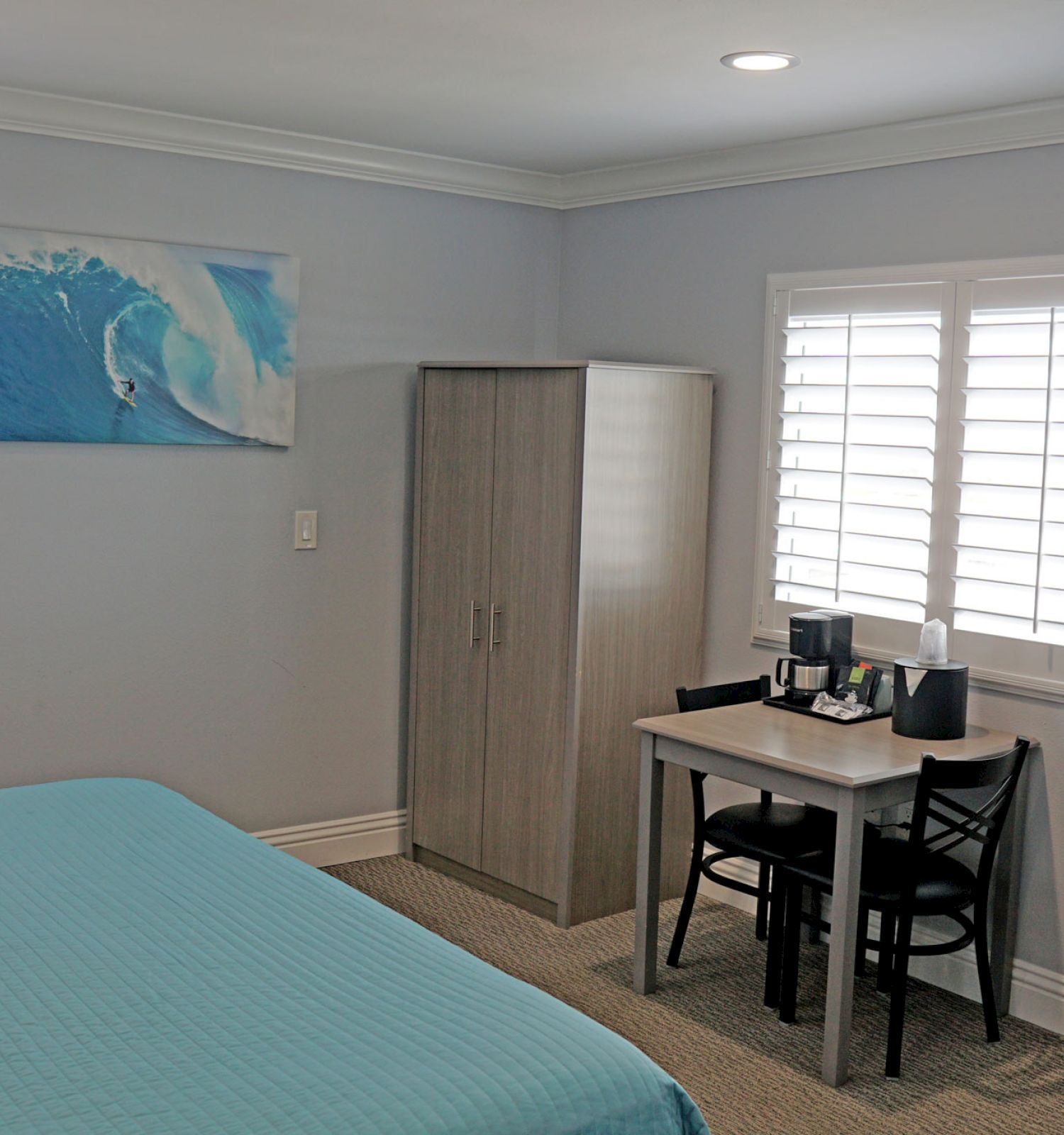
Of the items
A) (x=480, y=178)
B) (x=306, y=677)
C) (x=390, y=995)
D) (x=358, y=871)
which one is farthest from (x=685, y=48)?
(x=358, y=871)

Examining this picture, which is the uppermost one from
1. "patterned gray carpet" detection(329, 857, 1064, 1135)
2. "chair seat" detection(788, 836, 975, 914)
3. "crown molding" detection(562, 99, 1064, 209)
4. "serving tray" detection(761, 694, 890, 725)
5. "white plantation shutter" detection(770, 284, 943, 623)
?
"crown molding" detection(562, 99, 1064, 209)

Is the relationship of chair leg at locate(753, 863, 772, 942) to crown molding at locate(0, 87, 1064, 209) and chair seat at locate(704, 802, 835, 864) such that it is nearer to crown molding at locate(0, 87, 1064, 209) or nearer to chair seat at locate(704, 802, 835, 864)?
chair seat at locate(704, 802, 835, 864)

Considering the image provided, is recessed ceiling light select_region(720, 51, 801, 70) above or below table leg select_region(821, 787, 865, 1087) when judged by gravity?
above

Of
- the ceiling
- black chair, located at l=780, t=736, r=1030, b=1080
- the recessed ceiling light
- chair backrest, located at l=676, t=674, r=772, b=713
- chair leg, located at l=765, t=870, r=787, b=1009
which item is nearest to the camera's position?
the ceiling

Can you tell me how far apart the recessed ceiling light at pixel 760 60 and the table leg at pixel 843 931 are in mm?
1696

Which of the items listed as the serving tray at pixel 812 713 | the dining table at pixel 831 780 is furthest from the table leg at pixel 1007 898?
the serving tray at pixel 812 713

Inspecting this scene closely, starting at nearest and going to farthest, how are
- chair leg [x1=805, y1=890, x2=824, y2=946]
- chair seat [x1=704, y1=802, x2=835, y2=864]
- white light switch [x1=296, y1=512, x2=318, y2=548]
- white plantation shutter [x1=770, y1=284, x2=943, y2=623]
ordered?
chair seat [x1=704, y1=802, x2=835, y2=864] < white plantation shutter [x1=770, y1=284, x2=943, y2=623] < chair leg [x1=805, y1=890, x2=824, y2=946] < white light switch [x1=296, y1=512, x2=318, y2=548]

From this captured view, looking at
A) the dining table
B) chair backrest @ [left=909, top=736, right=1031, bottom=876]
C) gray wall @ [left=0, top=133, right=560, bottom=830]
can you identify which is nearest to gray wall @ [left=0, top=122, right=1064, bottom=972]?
gray wall @ [left=0, top=133, right=560, bottom=830]

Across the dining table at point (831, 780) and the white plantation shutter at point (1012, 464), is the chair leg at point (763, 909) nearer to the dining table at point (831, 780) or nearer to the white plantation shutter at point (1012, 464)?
the dining table at point (831, 780)

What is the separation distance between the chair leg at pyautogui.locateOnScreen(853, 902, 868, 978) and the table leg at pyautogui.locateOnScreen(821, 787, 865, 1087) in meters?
0.08

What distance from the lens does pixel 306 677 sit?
13.8 ft

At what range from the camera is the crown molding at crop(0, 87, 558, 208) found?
3473mm

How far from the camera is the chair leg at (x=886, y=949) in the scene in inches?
121

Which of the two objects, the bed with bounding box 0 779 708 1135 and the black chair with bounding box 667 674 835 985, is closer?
the bed with bounding box 0 779 708 1135
